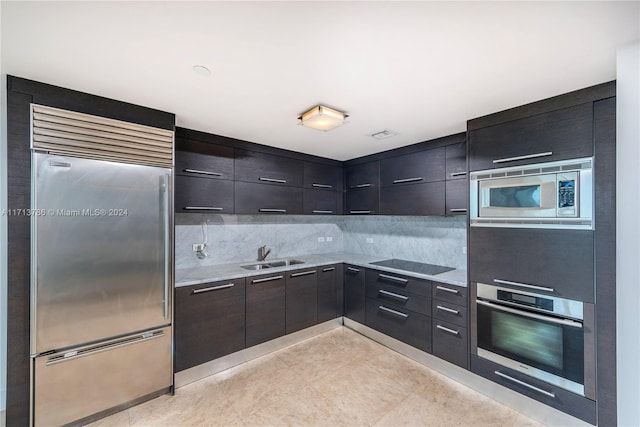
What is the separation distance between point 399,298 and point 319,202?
1608 millimetres

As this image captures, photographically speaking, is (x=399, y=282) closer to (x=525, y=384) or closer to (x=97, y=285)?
(x=525, y=384)

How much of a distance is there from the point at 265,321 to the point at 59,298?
65.7 inches

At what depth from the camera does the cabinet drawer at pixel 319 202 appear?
11.5ft

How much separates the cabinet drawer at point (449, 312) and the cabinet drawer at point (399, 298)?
0.23ft

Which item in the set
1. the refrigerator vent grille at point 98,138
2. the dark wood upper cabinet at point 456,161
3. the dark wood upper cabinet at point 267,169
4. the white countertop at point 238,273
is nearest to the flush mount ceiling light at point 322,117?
the dark wood upper cabinet at point 267,169

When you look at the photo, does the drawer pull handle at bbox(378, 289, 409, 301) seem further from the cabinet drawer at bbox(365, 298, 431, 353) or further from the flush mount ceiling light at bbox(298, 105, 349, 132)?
the flush mount ceiling light at bbox(298, 105, 349, 132)

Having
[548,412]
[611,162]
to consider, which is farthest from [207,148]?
[548,412]

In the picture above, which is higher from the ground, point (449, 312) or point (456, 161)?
point (456, 161)

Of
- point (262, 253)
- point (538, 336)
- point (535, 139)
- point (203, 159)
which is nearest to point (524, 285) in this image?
point (538, 336)

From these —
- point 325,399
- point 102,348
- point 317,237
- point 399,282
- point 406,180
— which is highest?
point 406,180

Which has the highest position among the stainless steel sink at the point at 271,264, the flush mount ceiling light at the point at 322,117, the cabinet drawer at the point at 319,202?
the flush mount ceiling light at the point at 322,117

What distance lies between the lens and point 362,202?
3.64m

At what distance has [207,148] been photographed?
8.82ft

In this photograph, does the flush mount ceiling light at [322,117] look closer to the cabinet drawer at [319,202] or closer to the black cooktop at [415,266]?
the cabinet drawer at [319,202]
